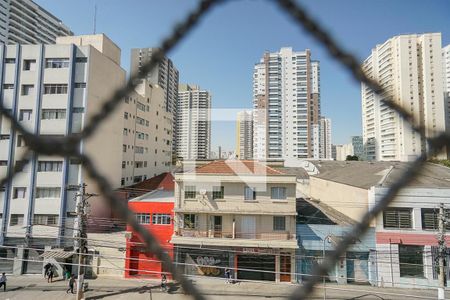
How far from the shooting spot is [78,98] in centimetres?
1628

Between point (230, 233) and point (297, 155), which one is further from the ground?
point (297, 155)

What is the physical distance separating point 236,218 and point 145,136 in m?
15.6

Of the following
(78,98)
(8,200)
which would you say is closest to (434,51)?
(78,98)

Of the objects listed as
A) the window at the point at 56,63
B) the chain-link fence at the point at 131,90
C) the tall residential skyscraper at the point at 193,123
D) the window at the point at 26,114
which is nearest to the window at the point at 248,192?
the chain-link fence at the point at 131,90

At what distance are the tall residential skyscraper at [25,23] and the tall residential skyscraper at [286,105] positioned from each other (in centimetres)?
3903

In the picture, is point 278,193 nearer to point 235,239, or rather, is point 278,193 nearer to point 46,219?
point 235,239

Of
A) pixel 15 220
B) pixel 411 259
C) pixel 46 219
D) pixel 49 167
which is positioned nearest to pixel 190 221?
pixel 46 219

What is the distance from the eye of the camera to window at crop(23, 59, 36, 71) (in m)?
16.4

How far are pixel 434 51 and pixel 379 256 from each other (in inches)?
939

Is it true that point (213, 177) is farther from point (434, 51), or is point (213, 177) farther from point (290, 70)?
point (290, 70)

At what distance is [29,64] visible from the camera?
16547 mm

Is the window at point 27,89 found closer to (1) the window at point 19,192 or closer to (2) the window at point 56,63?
(2) the window at point 56,63

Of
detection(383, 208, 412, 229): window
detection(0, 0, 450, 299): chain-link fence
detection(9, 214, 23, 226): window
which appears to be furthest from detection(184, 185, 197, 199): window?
detection(0, 0, 450, 299): chain-link fence

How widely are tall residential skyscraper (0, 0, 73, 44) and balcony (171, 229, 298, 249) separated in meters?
48.7
